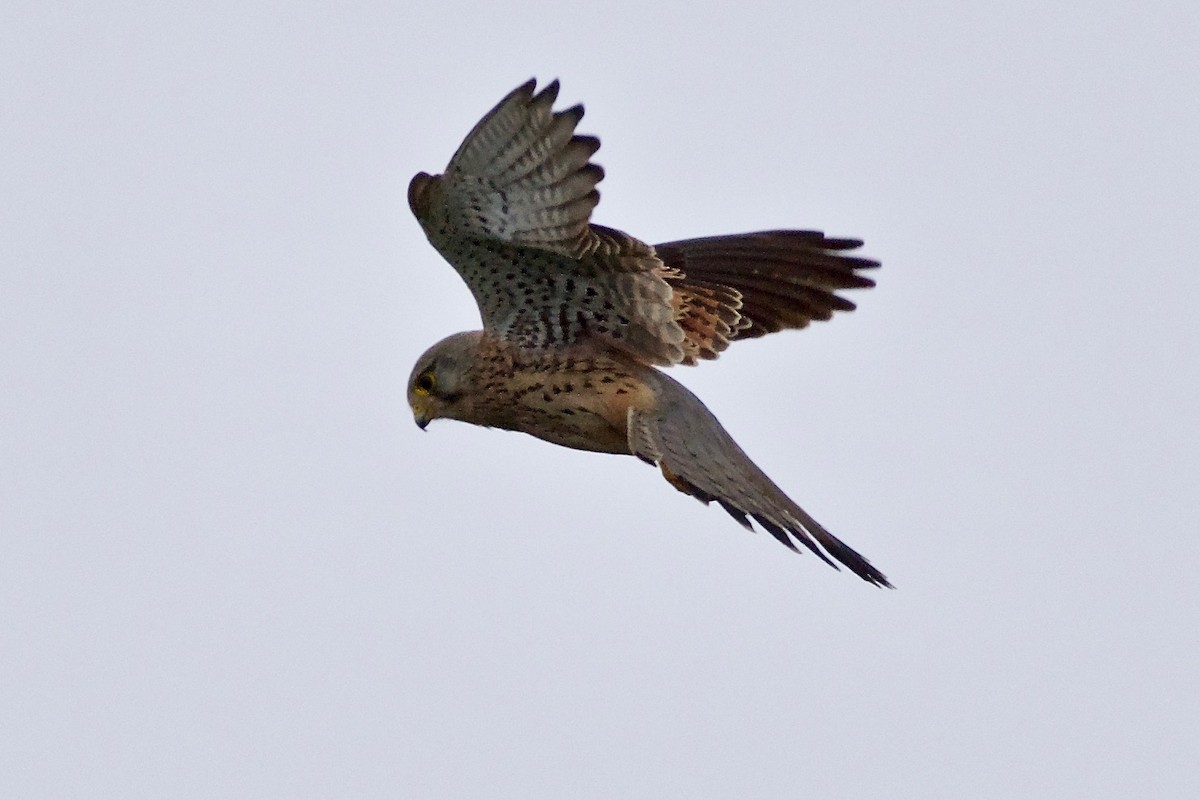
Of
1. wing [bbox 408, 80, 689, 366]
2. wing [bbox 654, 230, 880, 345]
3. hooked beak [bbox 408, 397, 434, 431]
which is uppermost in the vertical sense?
wing [bbox 654, 230, 880, 345]

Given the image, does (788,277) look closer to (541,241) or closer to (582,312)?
(582,312)

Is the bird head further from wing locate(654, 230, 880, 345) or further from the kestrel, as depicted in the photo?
wing locate(654, 230, 880, 345)

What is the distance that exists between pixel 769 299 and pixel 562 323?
1.15 m

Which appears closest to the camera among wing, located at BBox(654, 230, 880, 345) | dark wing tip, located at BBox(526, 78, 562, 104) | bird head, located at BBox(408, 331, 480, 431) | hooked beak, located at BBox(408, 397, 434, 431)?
dark wing tip, located at BBox(526, 78, 562, 104)

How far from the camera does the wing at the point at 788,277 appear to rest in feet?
24.5

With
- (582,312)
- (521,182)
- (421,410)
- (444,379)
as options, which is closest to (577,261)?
(582,312)

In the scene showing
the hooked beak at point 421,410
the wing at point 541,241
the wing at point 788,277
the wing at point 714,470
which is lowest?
the wing at point 714,470

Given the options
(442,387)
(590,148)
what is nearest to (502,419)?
(442,387)

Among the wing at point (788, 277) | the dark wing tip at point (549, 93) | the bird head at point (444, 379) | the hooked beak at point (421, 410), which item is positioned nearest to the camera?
the dark wing tip at point (549, 93)

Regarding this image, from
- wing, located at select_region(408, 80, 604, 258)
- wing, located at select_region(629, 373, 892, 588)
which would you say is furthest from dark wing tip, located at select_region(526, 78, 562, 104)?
wing, located at select_region(629, 373, 892, 588)

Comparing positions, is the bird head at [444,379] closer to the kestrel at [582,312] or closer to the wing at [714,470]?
the kestrel at [582,312]

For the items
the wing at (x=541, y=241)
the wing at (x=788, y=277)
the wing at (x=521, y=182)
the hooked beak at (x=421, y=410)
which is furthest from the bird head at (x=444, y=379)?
the wing at (x=788, y=277)

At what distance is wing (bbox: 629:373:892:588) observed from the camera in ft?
19.3

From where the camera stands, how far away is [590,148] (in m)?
5.95
